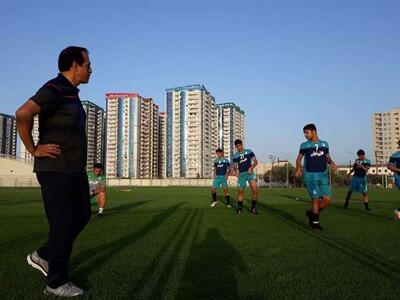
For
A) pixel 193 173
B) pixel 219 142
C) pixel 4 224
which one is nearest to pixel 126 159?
pixel 193 173

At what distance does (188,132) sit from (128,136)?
1677 centimetres

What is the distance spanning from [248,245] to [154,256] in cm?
161

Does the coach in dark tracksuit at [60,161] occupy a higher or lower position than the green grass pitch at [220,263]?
higher

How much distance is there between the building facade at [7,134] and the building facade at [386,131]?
12001 cm

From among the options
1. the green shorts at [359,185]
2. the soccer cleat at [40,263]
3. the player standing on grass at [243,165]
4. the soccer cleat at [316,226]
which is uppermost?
the player standing on grass at [243,165]

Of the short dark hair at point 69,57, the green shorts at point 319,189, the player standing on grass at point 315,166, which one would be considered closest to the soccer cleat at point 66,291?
the short dark hair at point 69,57

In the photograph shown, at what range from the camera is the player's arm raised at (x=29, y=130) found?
324 cm

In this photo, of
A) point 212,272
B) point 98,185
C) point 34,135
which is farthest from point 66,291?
point 34,135

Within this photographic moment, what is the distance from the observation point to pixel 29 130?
3338 millimetres

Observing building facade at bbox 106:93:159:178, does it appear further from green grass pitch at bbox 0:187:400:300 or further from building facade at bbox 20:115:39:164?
green grass pitch at bbox 0:187:400:300

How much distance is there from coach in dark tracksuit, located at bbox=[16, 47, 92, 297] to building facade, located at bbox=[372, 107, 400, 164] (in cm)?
15220

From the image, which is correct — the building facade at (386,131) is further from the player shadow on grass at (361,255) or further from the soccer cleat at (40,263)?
the soccer cleat at (40,263)

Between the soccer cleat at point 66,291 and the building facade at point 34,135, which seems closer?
the soccer cleat at point 66,291

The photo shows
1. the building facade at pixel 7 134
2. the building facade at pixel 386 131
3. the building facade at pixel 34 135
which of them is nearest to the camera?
the building facade at pixel 34 135
